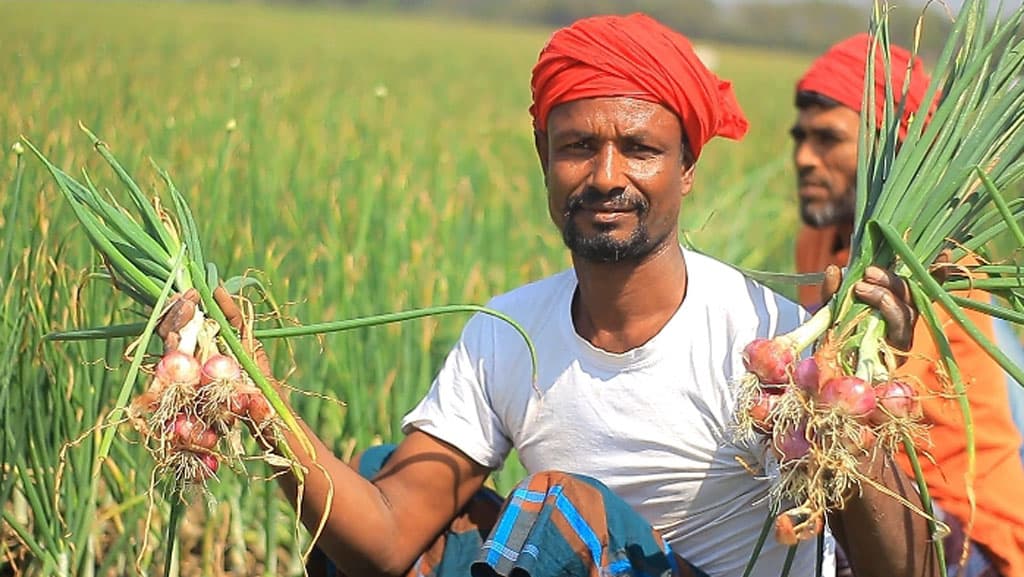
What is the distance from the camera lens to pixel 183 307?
1.58 meters

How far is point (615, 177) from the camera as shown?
187 cm

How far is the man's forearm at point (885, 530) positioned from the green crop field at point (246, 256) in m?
0.49

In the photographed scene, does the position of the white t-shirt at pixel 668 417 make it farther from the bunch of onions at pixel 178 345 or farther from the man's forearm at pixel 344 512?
the bunch of onions at pixel 178 345

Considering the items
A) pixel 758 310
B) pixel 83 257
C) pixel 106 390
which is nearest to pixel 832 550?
pixel 758 310

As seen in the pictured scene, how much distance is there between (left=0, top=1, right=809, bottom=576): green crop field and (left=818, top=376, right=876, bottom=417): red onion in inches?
21.1

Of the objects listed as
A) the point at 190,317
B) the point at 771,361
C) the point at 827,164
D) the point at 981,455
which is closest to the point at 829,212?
the point at 827,164

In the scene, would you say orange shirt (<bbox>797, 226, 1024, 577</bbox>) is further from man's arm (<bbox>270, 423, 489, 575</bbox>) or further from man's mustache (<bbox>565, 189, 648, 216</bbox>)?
man's arm (<bbox>270, 423, 489, 575</bbox>)

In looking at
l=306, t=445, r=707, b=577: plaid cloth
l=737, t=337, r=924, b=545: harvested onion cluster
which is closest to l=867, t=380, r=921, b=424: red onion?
l=737, t=337, r=924, b=545: harvested onion cluster

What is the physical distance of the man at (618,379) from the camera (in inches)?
73.9

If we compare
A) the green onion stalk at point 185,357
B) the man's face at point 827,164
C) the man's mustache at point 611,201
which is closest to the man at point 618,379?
the man's mustache at point 611,201

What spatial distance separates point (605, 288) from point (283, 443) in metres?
0.55

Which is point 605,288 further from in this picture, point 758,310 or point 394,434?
point 394,434

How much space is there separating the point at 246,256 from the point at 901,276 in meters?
1.40

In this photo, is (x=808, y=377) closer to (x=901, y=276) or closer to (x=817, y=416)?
(x=817, y=416)
